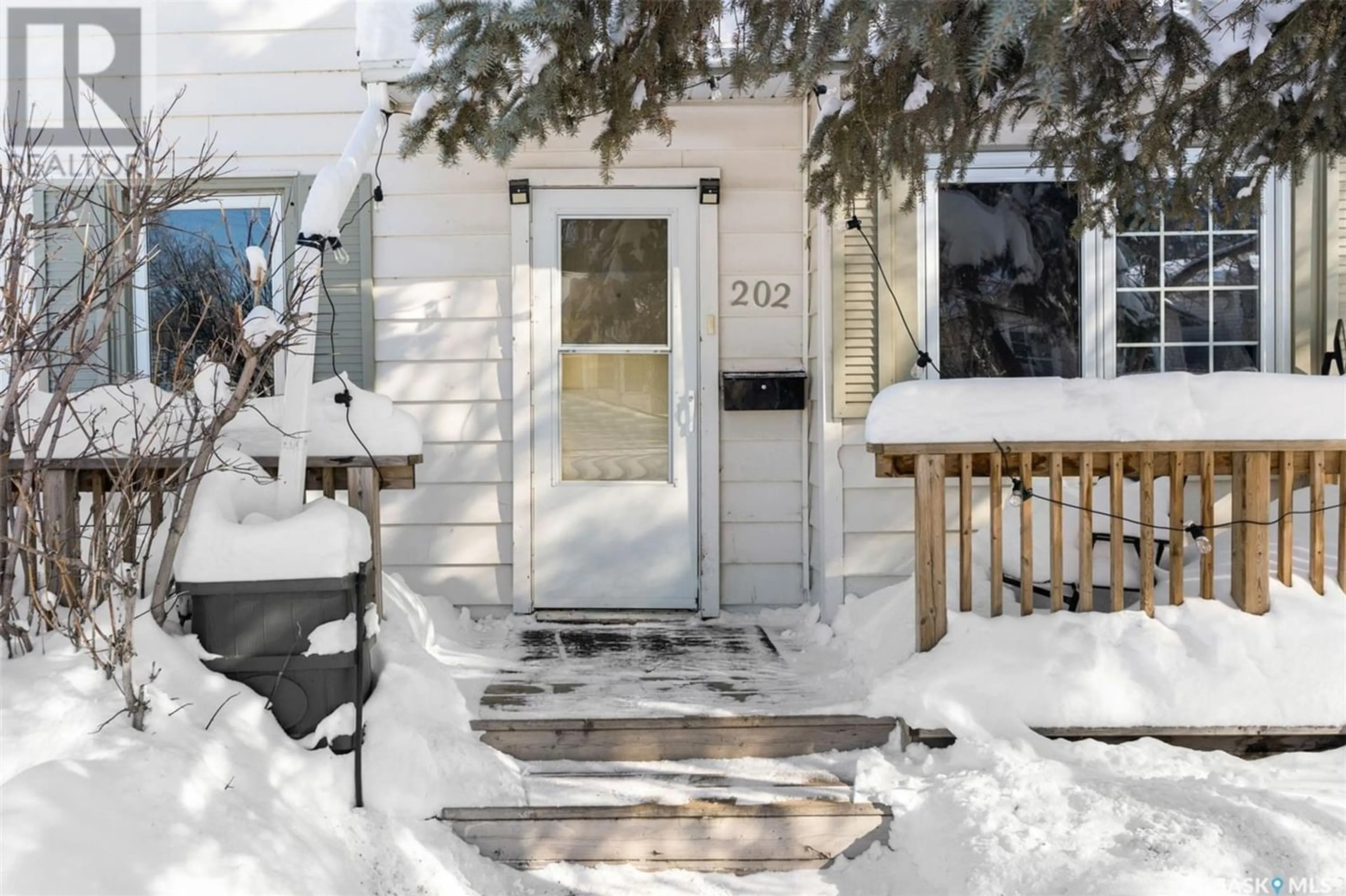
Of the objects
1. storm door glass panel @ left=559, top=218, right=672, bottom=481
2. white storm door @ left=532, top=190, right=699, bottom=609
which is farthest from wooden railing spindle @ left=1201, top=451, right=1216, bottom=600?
storm door glass panel @ left=559, top=218, right=672, bottom=481

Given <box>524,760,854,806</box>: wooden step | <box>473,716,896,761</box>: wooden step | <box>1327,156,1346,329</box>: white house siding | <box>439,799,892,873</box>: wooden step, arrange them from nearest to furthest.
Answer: <box>439,799,892,873</box>: wooden step
<box>524,760,854,806</box>: wooden step
<box>473,716,896,761</box>: wooden step
<box>1327,156,1346,329</box>: white house siding

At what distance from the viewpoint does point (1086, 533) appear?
3.81 meters

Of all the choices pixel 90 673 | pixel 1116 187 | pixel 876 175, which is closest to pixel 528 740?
pixel 90 673

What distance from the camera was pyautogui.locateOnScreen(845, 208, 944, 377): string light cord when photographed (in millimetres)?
4996

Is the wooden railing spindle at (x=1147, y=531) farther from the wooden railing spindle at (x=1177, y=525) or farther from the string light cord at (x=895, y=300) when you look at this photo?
the string light cord at (x=895, y=300)

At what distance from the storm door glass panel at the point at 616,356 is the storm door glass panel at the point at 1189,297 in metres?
2.28

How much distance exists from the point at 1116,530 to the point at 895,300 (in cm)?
167

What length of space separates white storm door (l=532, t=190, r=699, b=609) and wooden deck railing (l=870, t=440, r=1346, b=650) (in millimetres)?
1798

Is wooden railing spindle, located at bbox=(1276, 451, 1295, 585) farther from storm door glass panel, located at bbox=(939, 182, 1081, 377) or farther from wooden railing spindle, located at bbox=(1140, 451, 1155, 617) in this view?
storm door glass panel, located at bbox=(939, 182, 1081, 377)

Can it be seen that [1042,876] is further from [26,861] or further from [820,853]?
[26,861]

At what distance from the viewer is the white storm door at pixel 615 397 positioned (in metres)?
5.44

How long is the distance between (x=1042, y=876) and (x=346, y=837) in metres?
1.92
